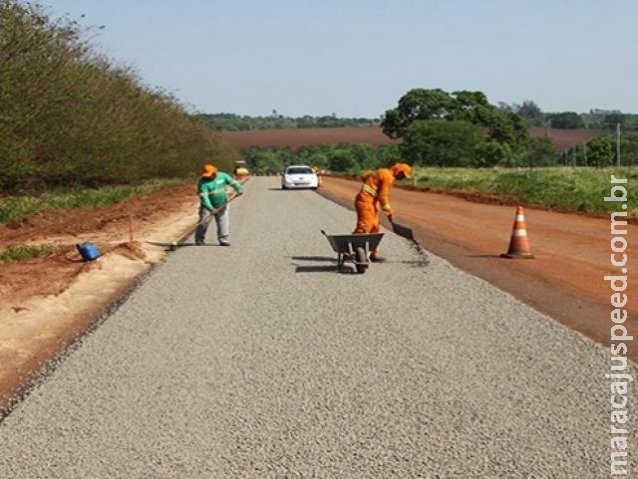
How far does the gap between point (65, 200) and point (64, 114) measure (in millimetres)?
6642

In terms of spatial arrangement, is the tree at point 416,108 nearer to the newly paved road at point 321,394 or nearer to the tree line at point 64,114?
the tree line at point 64,114

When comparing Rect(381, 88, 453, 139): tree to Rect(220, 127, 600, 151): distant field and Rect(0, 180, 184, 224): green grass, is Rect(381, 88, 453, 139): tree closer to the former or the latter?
Rect(220, 127, 600, 151): distant field

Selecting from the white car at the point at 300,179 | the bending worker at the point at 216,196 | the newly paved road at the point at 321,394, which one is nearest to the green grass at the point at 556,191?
the white car at the point at 300,179

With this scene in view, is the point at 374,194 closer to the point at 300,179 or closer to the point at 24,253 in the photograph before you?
the point at 24,253

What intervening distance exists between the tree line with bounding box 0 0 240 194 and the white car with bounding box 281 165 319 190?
726cm

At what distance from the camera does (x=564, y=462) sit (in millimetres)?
5133

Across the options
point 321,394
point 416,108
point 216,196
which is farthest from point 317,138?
point 321,394

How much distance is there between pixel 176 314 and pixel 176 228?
14.2m

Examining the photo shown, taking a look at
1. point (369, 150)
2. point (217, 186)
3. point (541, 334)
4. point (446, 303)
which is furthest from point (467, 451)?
point (369, 150)

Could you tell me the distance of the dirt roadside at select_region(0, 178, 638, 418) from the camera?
30.8 feet

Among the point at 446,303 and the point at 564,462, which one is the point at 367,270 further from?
the point at 564,462

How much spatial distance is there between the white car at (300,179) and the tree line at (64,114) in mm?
7262

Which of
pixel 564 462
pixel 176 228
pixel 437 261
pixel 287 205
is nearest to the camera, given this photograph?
pixel 564 462

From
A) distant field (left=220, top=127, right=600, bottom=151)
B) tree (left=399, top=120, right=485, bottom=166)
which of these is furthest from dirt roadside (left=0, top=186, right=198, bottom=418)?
distant field (left=220, top=127, right=600, bottom=151)
